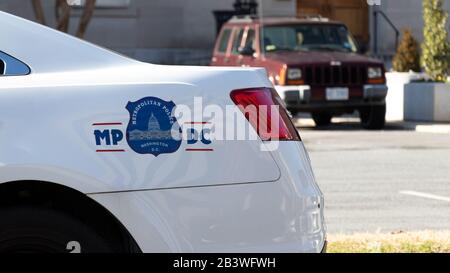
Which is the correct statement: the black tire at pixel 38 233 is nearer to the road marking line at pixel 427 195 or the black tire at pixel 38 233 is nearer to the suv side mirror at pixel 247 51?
the road marking line at pixel 427 195

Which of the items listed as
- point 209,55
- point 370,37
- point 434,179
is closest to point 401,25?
point 370,37

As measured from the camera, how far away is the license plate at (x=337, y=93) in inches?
806

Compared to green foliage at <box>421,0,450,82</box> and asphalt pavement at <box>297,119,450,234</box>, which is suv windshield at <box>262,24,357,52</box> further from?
asphalt pavement at <box>297,119,450,234</box>

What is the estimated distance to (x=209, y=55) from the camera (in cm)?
3014

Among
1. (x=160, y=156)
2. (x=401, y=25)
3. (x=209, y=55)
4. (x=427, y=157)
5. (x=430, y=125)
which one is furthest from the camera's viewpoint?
(x=401, y=25)

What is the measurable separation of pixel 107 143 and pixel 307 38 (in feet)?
55.9

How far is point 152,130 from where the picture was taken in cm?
493

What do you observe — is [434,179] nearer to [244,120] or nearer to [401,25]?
[244,120]

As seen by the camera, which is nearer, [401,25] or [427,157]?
[427,157]

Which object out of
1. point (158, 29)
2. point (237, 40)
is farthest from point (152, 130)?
point (158, 29)

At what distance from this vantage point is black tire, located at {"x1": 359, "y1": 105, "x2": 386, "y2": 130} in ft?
69.1

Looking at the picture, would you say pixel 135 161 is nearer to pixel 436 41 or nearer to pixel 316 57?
pixel 316 57

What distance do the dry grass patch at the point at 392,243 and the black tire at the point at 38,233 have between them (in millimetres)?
3086
